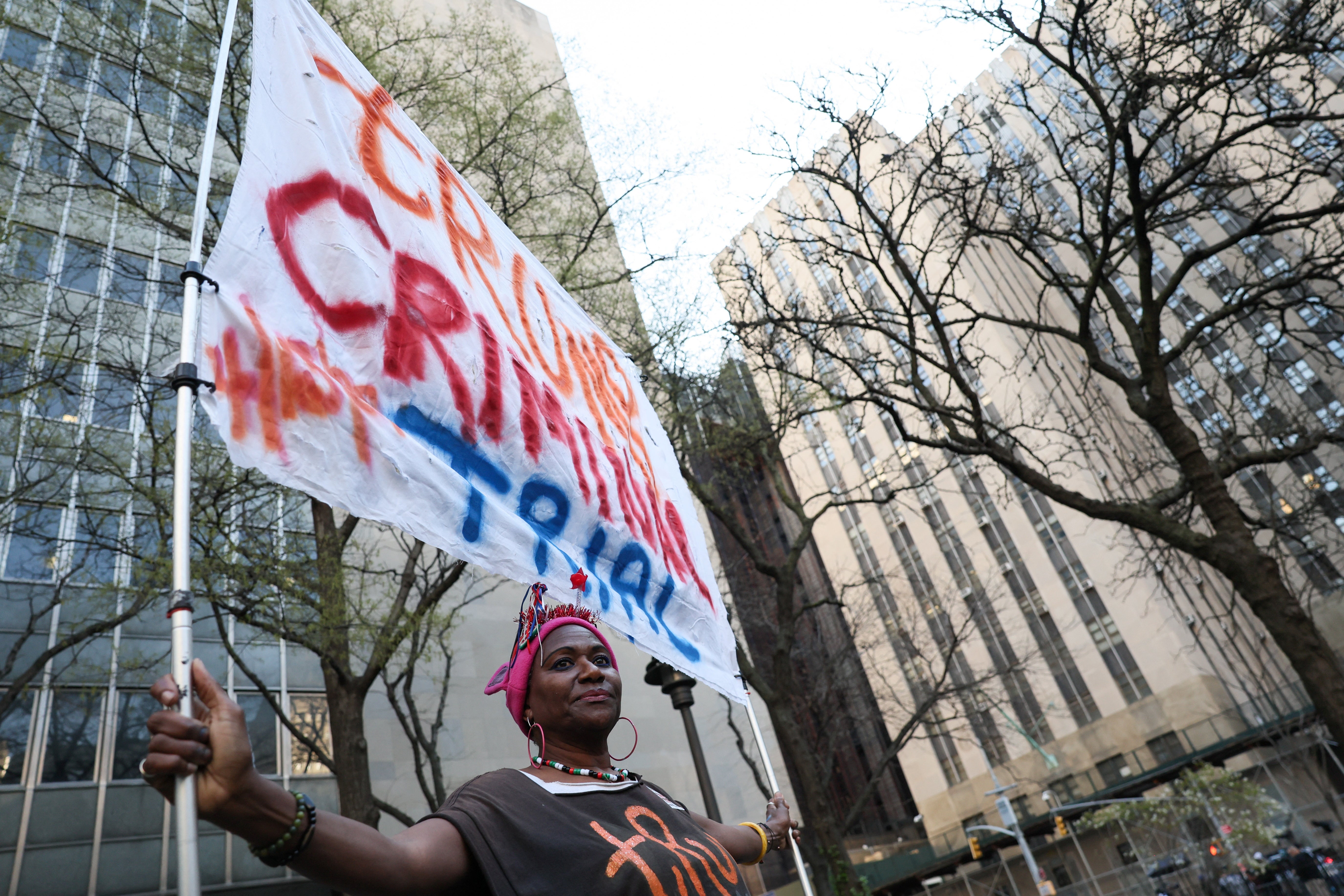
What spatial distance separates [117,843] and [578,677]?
1313 centimetres

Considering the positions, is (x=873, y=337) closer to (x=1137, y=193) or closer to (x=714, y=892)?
(x=1137, y=193)

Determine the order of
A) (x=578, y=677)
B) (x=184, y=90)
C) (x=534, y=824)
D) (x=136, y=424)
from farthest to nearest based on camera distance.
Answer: (x=136, y=424) → (x=184, y=90) → (x=578, y=677) → (x=534, y=824)

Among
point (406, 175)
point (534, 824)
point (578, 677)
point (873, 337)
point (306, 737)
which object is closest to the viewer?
point (534, 824)

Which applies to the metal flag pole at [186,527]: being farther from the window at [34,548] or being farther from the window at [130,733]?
the window at [130,733]

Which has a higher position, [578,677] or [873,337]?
[873,337]

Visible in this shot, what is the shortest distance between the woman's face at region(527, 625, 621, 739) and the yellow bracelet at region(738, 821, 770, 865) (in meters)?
1.14

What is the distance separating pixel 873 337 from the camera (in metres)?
50.6

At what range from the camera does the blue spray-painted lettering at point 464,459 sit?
9.84ft

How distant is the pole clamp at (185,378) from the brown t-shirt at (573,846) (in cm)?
113

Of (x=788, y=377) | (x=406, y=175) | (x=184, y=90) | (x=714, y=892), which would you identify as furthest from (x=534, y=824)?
(x=788, y=377)

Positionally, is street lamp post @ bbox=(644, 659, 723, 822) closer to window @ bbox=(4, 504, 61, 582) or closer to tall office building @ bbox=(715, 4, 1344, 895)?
window @ bbox=(4, 504, 61, 582)

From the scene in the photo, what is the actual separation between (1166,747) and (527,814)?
50550mm

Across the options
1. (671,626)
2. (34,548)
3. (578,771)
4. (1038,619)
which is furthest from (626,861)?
(1038,619)

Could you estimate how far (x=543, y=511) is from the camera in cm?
355
